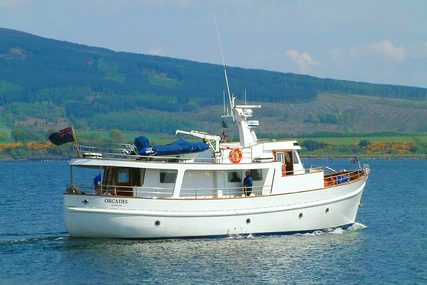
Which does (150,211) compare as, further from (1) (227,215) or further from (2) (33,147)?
(2) (33,147)

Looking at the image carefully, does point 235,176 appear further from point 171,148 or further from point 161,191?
point 161,191

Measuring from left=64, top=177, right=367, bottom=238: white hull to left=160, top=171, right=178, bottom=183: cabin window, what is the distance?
1367mm

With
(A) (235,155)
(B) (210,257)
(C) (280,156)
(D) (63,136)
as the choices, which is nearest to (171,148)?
(A) (235,155)

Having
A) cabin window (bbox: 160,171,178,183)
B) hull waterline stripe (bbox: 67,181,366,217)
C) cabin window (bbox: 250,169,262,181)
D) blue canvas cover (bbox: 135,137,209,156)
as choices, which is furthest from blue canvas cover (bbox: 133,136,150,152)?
cabin window (bbox: 250,169,262,181)

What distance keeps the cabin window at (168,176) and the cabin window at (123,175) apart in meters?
1.32

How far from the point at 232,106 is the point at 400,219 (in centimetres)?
1156

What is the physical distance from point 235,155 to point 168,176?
110 inches

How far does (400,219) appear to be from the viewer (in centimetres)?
3847

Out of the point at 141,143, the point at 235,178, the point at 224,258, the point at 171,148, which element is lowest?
the point at 224,258

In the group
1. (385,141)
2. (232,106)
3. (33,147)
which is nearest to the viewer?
(232,106)

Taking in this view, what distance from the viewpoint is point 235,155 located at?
30.6 m

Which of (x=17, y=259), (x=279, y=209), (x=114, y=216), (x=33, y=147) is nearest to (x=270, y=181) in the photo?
(x=279, y=209)

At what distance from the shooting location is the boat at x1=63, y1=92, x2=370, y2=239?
28.4 m

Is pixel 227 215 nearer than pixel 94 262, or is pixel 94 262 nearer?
pixel 94 262
